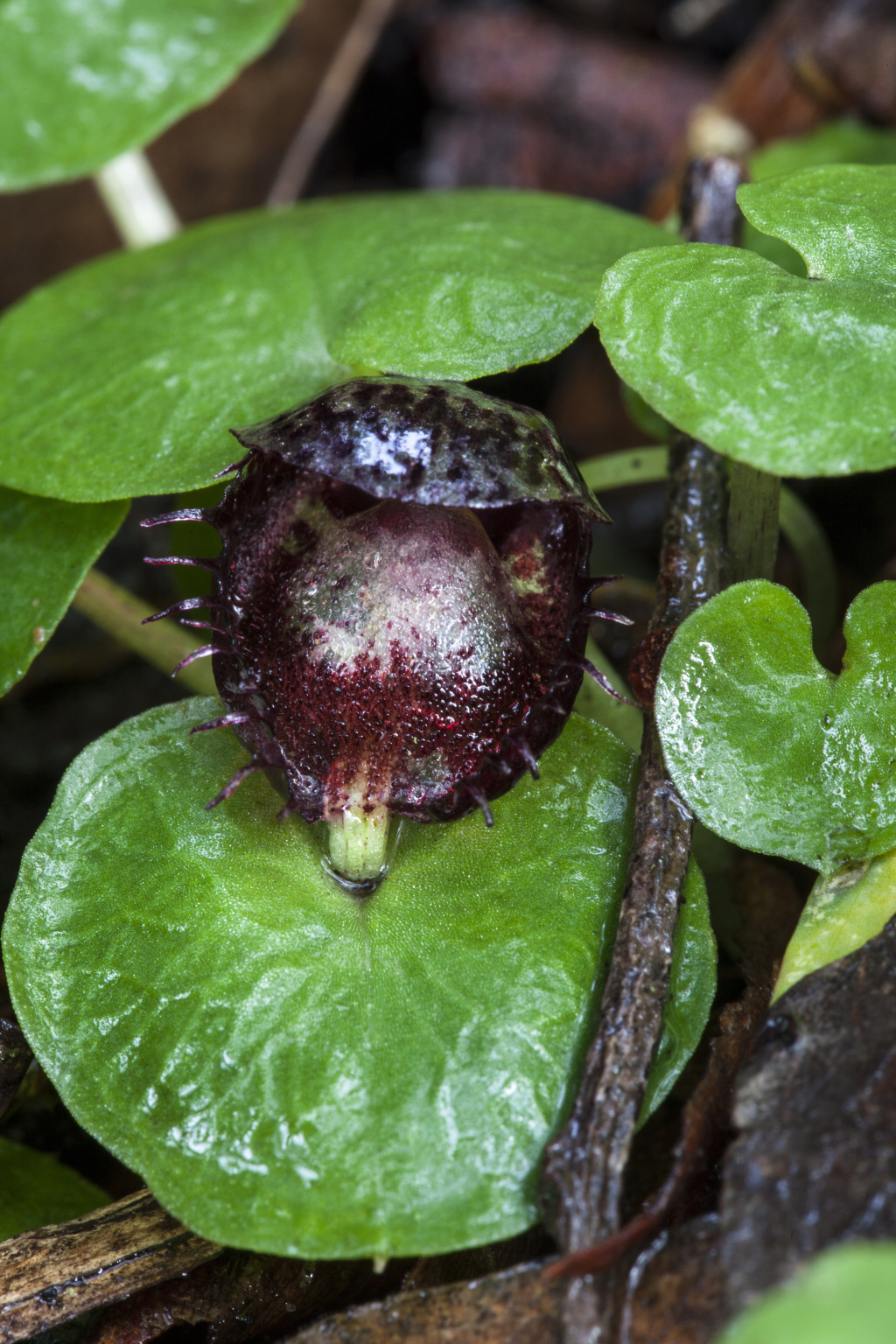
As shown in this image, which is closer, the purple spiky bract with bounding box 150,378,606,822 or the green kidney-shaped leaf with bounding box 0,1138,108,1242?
the purple spiky bract with bounding box 150,378,606,822

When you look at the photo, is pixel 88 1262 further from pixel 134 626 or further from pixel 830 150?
pixel 830 150

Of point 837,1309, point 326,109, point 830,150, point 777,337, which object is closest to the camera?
point 837,1309

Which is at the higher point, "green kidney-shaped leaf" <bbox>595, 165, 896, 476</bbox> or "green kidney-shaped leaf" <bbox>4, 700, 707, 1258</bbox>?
"green kidney-shaped leaf" <bbox>595, 165, 896, 476</bbox>

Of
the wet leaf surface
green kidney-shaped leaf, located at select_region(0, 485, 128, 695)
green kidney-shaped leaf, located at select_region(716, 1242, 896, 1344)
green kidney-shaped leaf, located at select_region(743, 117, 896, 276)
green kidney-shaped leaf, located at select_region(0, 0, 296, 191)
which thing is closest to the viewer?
green kidney-shaped leaf, located at select_region(716, 1242, 896, 1344)

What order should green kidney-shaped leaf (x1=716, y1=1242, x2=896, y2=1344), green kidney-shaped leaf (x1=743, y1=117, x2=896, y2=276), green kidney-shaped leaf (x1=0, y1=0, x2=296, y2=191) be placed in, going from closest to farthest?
green kidney-shaped leaf (x1=716, y1=1242, x2=896, y2=1344)
green kidney-shaped leaf (x1=0, y1=0, x2=296, y2=191)
green kidney-shaped leaf (x1=743, y1=117, x2=896, y2=276)

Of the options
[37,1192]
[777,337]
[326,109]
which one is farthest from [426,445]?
[326,109]

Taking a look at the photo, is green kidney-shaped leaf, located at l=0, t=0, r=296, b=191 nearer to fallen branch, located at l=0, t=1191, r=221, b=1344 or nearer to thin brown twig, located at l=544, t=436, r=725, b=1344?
thin brown twig, located at l=544, t=436, r=725, b=1344

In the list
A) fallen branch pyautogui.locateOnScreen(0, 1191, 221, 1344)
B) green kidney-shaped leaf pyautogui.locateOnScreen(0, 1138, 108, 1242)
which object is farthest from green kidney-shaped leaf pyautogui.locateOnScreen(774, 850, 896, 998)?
green kidney-shaped leaf pyautogui.locateOnScreen(0, 1138, 108, 1242)
